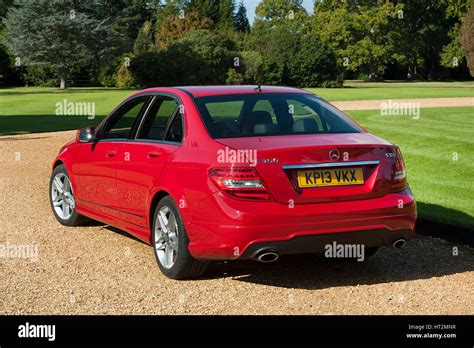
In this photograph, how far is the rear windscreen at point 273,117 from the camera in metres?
6.57

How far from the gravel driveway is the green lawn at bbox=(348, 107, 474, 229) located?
150 cm

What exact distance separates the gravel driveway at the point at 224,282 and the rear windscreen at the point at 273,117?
50.2 inches

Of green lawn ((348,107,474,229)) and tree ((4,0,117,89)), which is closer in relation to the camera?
green lawn ((348,107,474,229))

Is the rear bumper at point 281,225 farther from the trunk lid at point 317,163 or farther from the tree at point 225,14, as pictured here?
the tree at point 225,14

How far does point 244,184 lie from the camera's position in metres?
5.92

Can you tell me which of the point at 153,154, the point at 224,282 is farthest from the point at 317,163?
the point at 153,154

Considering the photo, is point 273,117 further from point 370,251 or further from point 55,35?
point 55,35

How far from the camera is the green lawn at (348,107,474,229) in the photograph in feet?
32.1

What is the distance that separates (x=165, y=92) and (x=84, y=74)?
208 feet

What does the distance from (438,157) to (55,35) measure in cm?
5356

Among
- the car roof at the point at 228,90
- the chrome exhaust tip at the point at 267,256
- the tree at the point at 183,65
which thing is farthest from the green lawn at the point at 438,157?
the tree at the point at 183,65

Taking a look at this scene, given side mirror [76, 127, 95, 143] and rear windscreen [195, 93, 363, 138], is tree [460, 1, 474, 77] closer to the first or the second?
side mirror [76, 127, 95, 143]

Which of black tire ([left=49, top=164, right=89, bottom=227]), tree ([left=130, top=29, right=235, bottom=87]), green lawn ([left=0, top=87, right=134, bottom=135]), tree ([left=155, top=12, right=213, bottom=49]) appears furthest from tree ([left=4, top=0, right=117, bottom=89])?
black tire ([left=49, top=164, right=89, bottom=227])
